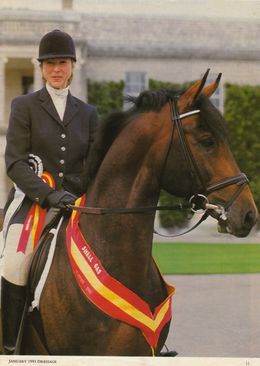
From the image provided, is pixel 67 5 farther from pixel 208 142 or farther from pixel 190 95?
pixel 208 142

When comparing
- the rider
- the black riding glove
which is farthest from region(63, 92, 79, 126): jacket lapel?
the black riding glove

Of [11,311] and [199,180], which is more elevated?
[199,180]

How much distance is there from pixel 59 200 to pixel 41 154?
0.99ft

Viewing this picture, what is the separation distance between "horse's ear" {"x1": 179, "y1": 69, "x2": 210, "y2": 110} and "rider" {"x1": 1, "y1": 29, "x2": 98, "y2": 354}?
1.87 feet

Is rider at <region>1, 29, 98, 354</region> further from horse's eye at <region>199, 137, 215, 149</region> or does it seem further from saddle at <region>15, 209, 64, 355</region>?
horse's eye at <region>199, 137, 215, 149</region>

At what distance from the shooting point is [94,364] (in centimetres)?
267

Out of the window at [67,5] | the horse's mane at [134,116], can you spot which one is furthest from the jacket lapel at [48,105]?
the window at [67,5]

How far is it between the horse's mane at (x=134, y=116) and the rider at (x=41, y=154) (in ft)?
0.52

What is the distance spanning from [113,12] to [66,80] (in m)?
0.68

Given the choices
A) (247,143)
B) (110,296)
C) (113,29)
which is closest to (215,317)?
(247,143)

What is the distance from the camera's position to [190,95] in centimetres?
259

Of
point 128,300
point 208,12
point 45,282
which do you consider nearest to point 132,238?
point 128,300

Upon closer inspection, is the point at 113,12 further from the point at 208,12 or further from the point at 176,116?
the point at 176,116

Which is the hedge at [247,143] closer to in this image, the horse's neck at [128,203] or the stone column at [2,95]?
the horse's neck at [128,203]
